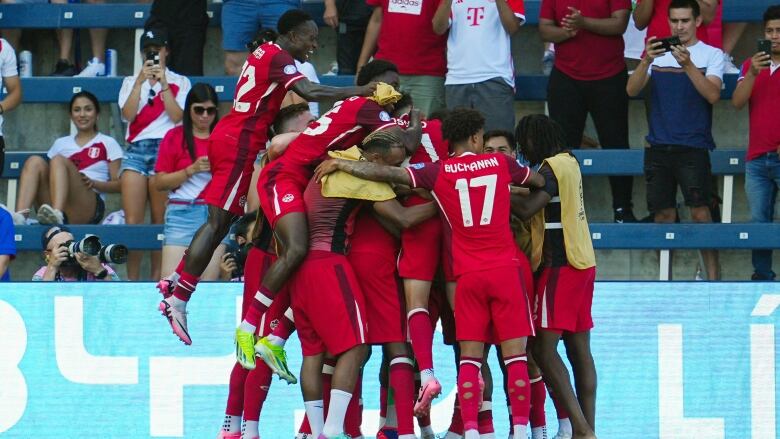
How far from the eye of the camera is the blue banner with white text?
1012cm

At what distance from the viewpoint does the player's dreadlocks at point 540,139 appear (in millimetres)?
8898

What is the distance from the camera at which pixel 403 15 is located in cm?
1191

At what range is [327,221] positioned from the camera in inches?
340

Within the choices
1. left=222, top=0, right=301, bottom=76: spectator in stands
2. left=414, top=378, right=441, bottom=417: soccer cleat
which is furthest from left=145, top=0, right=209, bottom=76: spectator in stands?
left=414, top=378, right=441, bottom=417: soccer cleat

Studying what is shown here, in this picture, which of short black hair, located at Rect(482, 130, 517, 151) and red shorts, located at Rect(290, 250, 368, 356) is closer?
red shorts, located at Rect(290, 250, 368, 356)

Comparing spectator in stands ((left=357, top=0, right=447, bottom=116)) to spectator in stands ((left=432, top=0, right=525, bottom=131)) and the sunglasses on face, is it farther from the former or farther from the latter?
the sunglasses on face

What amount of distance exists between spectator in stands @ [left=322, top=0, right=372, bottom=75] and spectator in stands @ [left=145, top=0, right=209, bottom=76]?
1.11 metres

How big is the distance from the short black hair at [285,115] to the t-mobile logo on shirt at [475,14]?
2686 mm

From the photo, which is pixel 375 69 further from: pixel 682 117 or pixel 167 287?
pixel 682 117

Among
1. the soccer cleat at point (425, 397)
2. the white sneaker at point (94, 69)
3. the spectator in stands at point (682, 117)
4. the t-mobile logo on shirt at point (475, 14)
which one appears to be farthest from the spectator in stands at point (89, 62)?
the soccer cleat at point (425, 397)

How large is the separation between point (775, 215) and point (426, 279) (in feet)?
14.9

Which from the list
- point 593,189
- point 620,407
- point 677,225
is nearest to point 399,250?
point 620,407

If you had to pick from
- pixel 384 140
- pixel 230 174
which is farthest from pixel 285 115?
pixel 384 140

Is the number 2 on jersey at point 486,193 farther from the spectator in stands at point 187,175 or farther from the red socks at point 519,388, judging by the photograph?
the spectator in stands at point 187,175
